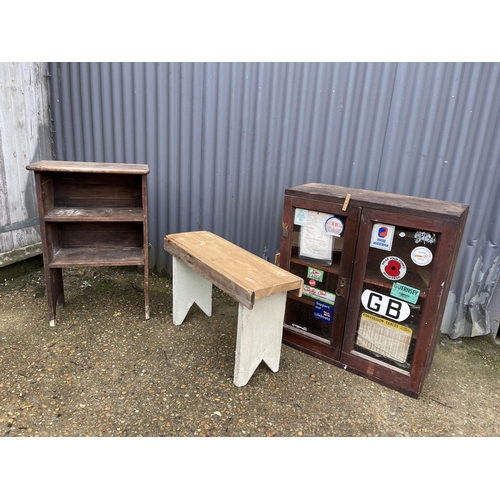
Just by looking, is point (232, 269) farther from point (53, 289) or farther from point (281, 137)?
point (53, 289)

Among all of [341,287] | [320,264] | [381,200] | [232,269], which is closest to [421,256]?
[381,200]

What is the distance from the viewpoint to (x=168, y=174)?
13.9 feet

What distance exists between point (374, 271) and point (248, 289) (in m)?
0.94

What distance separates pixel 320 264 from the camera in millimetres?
2990

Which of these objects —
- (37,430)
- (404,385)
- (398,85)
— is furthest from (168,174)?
(404,385)

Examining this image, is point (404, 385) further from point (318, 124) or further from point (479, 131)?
point (318, 124)

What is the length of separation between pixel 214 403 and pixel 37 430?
41.6 inches

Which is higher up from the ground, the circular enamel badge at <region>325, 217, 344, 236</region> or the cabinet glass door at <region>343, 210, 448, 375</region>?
the circular enamel badge at <region>325, 217, 344, 236</region>

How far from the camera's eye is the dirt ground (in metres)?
2.43

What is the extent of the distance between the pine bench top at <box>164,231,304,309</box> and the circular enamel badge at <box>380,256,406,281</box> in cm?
58

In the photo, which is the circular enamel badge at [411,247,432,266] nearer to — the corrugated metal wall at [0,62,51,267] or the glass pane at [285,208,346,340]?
the glass pane at [285,208,346,340]

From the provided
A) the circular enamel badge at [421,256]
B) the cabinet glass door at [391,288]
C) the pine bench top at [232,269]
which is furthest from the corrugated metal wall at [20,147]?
the circular enamel badge at [421,256]

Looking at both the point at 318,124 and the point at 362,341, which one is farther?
the point at 318,124

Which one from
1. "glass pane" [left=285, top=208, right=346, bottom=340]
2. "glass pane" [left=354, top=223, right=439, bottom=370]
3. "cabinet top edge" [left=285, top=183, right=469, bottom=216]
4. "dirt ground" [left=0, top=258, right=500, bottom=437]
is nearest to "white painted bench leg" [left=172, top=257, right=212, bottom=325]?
"dirt ground" [left=0, top=258, right=500, bottom=437]
